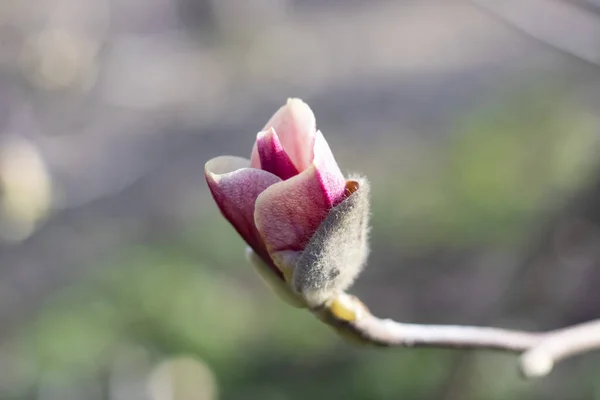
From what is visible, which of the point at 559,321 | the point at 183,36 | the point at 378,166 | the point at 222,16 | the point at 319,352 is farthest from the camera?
the point at 183,36

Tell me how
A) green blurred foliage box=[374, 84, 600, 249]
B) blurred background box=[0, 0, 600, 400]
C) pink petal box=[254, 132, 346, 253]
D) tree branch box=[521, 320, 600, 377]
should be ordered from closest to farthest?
pink petal box=[254, 132, 346, 253], tree branch box=[521, 320, 600, 377], blurred background box=[0, 0, 600, 400], green blurred foliage box=[374, 84, 600, 249]

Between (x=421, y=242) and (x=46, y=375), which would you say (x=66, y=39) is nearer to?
(x=46, y=375)

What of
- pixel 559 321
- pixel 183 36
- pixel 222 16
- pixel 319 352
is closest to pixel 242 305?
pixel 319 352

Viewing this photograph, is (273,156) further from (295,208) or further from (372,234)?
(372,234)

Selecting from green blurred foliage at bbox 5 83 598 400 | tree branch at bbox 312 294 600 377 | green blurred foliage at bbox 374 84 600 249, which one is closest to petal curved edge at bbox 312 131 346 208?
tree branch at bbox 312 294 600 377

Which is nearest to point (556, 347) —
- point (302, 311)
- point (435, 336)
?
point (435, 336)

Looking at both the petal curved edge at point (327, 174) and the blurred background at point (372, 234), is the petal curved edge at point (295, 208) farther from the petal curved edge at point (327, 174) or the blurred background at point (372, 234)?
the blurred background at point (372, 234)

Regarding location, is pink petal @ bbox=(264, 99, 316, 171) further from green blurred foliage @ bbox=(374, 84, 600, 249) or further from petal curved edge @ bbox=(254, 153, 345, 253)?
green blurred foliage @ bbox=(374, 84, 600, 249)
